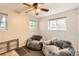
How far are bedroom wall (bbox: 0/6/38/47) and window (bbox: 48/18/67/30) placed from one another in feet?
0.90

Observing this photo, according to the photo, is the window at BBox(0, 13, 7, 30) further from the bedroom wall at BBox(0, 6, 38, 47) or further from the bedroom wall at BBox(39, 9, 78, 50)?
the bedroom wall at BBox(39, 9, 78, 50)

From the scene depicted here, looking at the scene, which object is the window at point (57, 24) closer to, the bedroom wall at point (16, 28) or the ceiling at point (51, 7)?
the ceiling at point (51, 7)

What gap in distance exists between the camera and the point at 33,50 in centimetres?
144

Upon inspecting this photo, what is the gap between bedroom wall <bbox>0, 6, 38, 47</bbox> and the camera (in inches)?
53.8

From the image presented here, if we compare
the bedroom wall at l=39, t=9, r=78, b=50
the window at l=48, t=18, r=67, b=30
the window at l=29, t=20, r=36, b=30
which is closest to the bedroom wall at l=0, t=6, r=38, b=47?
the window at l=29, t=20, r=36, b=30

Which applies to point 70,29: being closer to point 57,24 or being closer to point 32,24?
point 57,24

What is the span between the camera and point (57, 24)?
1482mm

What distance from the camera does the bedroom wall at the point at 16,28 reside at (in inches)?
53.8

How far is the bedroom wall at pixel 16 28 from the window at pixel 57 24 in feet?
0.90

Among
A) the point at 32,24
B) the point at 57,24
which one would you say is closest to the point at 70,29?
the point at 57,24

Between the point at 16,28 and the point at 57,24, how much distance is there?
68 cm

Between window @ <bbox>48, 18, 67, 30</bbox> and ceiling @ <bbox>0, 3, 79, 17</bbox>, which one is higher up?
ceiling @ <bbox>0, 3, 79, 17</bbox>

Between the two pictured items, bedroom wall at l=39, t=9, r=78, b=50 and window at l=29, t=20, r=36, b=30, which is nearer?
bedroom wall at l=39, t=9, r=78, b=50

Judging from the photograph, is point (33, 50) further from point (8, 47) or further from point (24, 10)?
point (24, 10)
